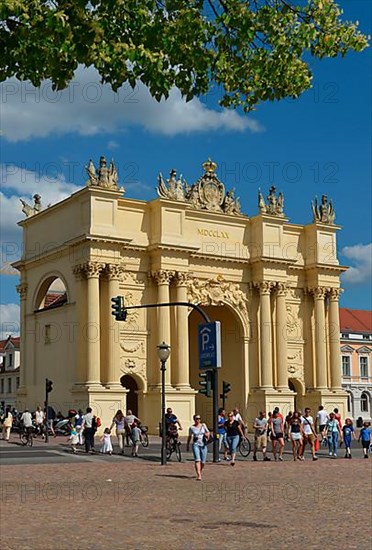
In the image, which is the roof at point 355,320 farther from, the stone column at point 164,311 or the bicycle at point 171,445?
Answer: the bicycle at point 171,445

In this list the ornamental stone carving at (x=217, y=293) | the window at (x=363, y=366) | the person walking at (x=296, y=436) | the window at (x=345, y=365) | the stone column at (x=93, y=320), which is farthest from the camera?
the window at (x=363, y=366)

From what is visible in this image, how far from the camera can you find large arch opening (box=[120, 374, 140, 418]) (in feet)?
159

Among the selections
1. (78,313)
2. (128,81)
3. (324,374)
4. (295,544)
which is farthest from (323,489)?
(324,374)

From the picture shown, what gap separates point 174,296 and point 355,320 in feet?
165

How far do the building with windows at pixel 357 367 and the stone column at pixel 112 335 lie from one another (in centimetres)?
4553

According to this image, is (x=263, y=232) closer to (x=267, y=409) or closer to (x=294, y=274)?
(x=294, y=274)

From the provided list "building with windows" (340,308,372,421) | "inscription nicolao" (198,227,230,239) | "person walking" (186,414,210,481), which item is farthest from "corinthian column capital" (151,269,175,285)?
"building with windows" (340,308,372,421)

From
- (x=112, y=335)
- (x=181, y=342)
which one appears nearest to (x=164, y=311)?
(x=181, y=342)

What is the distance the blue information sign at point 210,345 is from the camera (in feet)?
95.1

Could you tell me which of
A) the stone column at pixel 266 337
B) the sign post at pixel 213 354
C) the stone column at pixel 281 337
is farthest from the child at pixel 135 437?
the stone column at pixel 281 337

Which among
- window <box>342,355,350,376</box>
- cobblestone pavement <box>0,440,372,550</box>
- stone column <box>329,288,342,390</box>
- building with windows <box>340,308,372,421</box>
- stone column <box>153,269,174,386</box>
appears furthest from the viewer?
window <box>342,355,350,376</box>

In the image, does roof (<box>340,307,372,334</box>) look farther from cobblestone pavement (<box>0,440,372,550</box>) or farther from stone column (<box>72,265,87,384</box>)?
cobblestone pavement (<box>0,440,372,550</box>)

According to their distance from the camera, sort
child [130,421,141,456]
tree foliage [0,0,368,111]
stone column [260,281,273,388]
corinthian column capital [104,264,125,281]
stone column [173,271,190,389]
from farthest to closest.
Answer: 1. stone column [260,281,273,388]
2. stone column [173,271,190,389]
3. corinthian column capital [104,264,125,281]
4. child [130,421,141,456]
5. tree foliage [0,0,368,111]

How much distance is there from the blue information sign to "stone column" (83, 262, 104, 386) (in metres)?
15.4
